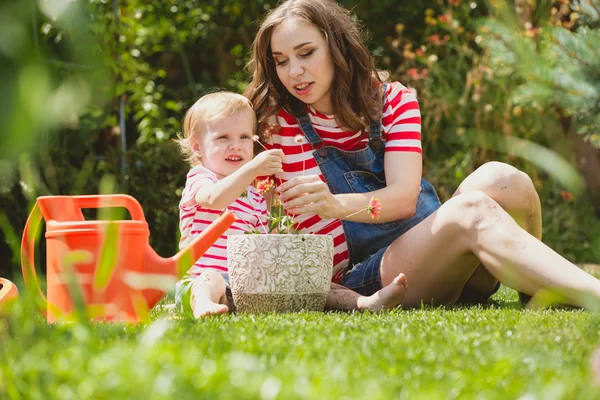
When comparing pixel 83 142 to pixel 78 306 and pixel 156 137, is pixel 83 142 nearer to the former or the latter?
pixel 156 137

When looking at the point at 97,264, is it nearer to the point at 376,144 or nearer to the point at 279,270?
the point at 279,270

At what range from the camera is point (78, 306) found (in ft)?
3.47

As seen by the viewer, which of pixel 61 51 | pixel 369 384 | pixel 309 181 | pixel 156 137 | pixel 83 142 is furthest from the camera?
pixel 156 137

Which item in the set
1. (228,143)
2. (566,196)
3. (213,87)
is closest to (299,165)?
(228,143)

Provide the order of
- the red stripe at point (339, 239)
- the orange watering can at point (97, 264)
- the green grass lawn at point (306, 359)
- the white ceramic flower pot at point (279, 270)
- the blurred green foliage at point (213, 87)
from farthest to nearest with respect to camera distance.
A: the blurred green foliage at point (213, 87) → the red stripe at point (339, 239) → the white ceramic flower pot at point (279, 270) → the orange watering can at point (97, 264) → the green grass lawn at point (306, 359)

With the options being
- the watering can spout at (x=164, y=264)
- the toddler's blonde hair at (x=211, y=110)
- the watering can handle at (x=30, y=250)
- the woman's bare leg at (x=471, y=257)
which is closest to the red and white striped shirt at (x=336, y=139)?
the toddler's blonde hair at (x=211, y=110)

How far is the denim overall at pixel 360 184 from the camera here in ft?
8.42

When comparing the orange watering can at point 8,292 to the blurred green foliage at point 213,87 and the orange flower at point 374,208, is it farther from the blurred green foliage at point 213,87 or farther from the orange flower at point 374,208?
the blurred green foliage at point 213,87

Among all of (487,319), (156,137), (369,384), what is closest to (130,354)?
(369,384)

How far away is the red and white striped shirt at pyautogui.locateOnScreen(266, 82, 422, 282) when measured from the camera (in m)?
2.60

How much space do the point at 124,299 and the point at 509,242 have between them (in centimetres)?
106

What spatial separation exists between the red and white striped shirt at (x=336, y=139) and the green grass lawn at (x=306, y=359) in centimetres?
80

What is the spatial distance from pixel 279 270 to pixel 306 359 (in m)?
0.85

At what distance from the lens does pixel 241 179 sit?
7.26ft
